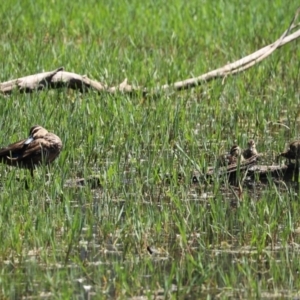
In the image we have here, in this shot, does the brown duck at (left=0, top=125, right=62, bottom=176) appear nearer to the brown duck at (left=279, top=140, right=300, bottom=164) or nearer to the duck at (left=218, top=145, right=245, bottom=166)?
the duck at (left=218, top=145, right=245, bottom=166)

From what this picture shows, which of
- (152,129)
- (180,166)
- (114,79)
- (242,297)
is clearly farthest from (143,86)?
(242,297)

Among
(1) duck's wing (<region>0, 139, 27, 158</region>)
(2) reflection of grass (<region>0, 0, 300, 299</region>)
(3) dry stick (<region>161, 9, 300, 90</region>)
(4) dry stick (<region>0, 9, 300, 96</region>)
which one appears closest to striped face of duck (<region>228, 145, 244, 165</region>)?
(2) reflection of grass (<region>0, 0, 300, 299</region>)

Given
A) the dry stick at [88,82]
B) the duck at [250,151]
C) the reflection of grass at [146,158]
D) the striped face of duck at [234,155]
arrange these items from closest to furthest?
the reflection of grass at [146,158] < the striped face of duck at [234,155] < the duck at [250,151] < the dry stick at [88,82]

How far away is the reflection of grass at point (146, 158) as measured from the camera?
5.20 m

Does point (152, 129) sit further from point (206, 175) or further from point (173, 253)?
point (173, 253)

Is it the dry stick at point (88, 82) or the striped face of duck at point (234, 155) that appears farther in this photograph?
the dry stick at point (88, 82)

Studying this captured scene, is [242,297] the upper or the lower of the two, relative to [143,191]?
lower

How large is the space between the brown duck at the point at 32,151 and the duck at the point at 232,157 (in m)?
1.14

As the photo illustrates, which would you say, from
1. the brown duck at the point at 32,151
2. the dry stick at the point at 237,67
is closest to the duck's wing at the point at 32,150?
the brown duck at the point at 32,151

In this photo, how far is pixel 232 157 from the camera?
7332 mm

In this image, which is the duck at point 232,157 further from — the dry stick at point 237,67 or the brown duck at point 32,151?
the dry stick at point 237,67

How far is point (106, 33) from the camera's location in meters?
12.9

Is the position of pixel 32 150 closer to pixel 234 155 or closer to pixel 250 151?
pixel 234 155

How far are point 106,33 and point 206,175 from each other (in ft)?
19.7
